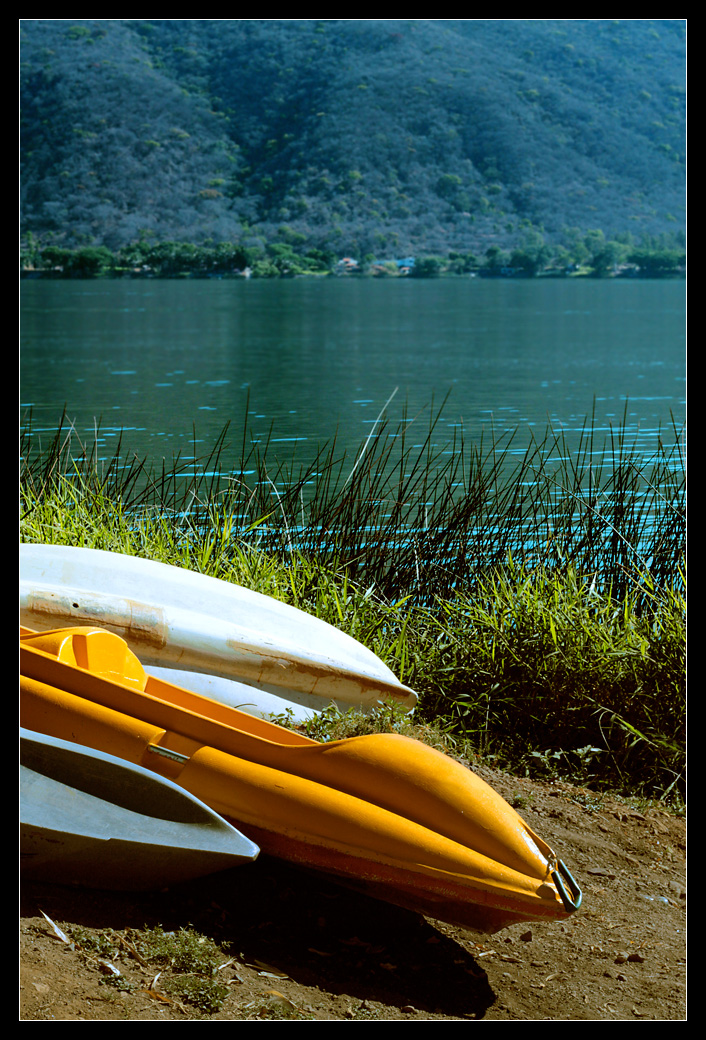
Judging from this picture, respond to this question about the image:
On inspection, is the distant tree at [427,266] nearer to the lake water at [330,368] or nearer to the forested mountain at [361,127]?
the lake water at [330,368]

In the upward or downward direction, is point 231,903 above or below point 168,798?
below

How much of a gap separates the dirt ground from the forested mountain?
5.46 meters

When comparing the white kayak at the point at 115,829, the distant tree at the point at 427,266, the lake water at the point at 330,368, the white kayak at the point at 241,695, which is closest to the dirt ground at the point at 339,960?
the white kayak at the point at 115,829

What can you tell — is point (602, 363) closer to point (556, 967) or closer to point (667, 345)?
point (667, 345)

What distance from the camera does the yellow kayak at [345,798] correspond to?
1.53 meters

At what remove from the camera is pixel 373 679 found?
94.1 inches

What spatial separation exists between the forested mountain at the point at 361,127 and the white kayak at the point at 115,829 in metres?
5.31

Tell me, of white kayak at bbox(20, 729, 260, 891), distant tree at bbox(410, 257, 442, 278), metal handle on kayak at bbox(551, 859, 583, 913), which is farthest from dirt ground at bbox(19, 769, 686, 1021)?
distant tree at bbox(410, 257, 442, 278)

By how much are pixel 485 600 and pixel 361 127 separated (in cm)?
1084

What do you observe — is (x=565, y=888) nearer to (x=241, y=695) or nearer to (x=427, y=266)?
(x=241, y=695)

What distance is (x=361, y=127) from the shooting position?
12320 millimetres

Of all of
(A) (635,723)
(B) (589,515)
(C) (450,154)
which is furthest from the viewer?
(C) (450,154)
